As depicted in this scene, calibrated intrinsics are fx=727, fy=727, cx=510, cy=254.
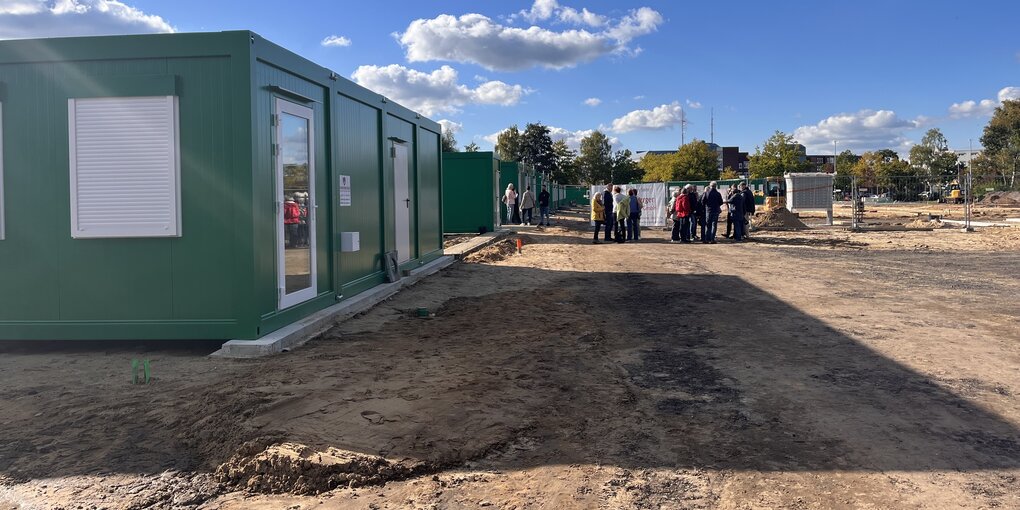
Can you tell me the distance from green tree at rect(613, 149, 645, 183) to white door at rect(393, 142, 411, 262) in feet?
276

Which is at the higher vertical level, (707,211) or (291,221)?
(707,211)

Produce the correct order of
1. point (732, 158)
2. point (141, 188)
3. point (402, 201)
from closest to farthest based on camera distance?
point (141, 188) → point (402, 201) → point (732, 158)

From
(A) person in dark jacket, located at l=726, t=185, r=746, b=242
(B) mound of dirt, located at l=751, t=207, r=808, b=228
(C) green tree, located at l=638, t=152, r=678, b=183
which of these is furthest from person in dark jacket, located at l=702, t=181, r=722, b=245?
(C) green tree, located at l=638, t=152, r=678, b=183

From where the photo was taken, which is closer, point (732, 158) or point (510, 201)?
point (510, 201)

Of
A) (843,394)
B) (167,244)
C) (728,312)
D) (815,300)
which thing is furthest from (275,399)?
(815,300)

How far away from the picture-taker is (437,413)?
5.42 meters

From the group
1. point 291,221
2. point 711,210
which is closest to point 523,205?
point 711,210

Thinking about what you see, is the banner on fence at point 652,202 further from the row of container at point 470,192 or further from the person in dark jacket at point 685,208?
the person in dark jacket at point 685,208

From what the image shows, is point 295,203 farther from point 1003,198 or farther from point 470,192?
point 1003,198

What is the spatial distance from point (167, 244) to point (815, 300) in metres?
9.01

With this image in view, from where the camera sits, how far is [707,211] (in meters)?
22.7

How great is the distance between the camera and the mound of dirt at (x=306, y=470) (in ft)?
13.9

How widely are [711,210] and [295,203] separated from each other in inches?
642

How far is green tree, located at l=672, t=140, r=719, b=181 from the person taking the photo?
86.7m
